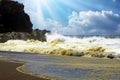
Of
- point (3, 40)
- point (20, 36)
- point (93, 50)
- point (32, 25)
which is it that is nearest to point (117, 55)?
point (93, 50)

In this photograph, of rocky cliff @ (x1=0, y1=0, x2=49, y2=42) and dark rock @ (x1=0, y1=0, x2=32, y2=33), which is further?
dark rock @ (x1=0, y1=0, x2=32, y2=33)

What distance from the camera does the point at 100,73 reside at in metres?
14.7

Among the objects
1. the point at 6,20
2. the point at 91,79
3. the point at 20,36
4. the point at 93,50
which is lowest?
the point at 91,79

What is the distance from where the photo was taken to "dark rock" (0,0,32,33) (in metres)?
79.3

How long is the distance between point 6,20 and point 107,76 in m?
68.3

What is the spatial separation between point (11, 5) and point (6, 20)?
4834mm

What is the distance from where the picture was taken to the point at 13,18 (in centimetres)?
8231

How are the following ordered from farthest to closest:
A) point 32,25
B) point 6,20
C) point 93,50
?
point 32,25 < point 6,20 < point 93,50

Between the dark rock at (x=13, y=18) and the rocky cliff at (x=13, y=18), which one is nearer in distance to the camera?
the rocky cliff at (x=13, y=18)

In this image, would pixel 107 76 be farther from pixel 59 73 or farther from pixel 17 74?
pixel 17 74

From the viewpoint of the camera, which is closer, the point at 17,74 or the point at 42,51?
the point at 17,74

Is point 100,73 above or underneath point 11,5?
underneath

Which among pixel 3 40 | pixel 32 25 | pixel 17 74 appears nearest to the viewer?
pixel 17 74

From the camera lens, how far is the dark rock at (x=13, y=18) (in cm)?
7931
